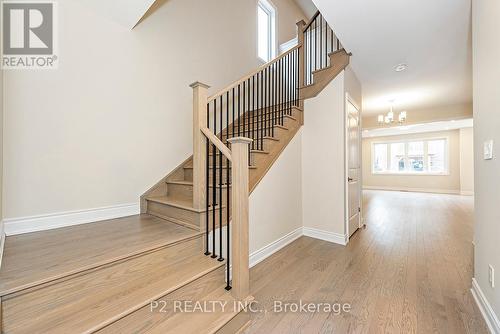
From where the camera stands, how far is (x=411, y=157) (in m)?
8.37

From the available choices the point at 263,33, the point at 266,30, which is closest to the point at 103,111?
the point at 263,33

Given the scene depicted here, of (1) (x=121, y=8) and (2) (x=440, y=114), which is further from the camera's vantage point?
(2) (x=440, y=114)

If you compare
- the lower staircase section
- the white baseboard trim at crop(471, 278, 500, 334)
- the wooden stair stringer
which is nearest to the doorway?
the wooden stair stringer

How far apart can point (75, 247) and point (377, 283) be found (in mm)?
2492

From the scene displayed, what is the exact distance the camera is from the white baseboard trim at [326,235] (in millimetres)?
2891

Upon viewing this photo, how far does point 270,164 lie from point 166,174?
4.48 feet

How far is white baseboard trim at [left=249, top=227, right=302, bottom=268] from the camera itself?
7.62ft

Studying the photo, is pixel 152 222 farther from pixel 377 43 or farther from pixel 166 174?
pixel 377 43

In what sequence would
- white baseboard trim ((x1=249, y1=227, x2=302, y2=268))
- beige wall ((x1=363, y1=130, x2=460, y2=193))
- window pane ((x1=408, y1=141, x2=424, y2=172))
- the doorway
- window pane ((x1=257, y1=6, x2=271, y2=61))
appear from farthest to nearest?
window pane ((x1=408, y1=141, x2=424, y2=172)) → beige wall ((x1=363, y1=130, x2=460, y2=193)) → window pane ((x1=257, y1=6, x2=271, y2=61)) → the doorway → white baseboard trim ((x1=249, y1=227, x2=302, y2=268))

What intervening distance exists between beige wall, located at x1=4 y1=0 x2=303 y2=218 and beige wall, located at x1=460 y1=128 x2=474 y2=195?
8.60 m

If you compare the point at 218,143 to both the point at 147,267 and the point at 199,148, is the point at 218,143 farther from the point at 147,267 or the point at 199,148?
the point at 147,267

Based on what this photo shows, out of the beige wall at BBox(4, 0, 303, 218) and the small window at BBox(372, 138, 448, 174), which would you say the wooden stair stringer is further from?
the small window at BBox(372, 138, 448, 174)

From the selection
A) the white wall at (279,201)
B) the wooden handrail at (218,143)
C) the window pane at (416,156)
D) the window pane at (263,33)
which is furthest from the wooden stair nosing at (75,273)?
the window pane at (416,156)

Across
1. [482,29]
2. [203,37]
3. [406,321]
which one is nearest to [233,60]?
[203,37]
